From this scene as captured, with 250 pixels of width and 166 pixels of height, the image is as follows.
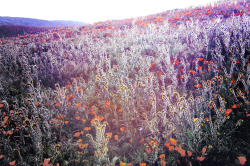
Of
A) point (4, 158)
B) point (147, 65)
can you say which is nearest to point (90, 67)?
point (147, 65)

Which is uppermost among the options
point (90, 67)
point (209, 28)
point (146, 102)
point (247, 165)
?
point (209, 28)

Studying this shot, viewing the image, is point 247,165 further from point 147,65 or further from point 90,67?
point 90,67

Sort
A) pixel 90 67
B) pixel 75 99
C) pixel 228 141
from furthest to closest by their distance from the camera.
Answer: pixel 90 67 → pixel 75 99 → pixel 228 141

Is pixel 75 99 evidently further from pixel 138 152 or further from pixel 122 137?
pixel 138 152

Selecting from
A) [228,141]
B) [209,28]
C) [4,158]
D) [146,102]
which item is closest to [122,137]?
[146,102]

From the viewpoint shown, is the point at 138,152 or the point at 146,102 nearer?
the point at 138,152

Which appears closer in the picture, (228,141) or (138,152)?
(228,141)

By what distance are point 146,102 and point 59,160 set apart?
2.13m

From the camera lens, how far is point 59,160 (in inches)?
95.1

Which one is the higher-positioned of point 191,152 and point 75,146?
point 191,152

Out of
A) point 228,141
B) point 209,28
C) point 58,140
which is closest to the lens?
point 228,141

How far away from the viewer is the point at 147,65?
4.56 m

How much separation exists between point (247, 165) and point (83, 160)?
230 centimetres

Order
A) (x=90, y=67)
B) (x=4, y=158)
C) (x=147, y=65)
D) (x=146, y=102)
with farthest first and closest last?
(x=90, y=67), (x=147, y=65), (x=146, y=102), (x=4, y=158)
